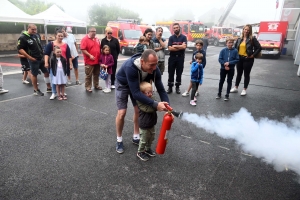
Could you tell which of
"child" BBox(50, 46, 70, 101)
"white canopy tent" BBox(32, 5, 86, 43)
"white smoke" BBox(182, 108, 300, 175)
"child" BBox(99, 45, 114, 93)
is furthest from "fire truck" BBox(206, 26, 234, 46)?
"child" BBox(50, 46, 70, 101)

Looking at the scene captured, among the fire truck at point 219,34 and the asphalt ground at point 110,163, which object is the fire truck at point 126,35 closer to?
the asphalt ground at point 110,163

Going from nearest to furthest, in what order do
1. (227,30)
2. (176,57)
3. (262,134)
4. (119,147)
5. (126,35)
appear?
(119,147)
(262,134)
(176,57)
(126,35)
(227,30)

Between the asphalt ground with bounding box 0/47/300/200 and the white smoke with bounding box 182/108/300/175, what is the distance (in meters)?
0.17

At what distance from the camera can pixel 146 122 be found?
9.37ft

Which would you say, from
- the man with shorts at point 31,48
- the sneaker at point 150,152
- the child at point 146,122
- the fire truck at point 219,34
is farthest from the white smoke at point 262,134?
the fire truck at point 219,34

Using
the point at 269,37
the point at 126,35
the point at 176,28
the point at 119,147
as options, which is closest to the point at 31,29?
the point at 176,28

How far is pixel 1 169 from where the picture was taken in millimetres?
2803

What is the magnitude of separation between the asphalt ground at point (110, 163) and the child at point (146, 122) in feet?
0.51

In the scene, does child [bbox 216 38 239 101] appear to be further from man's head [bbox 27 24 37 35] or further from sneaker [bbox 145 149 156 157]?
man's head [bbox 27 24 37 35]

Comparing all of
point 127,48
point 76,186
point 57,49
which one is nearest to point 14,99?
point 57,49

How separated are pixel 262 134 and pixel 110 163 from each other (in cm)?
270

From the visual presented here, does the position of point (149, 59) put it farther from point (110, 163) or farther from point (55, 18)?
point (55, 18)

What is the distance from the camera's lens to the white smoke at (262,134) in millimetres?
3080

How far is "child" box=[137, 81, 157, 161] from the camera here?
9.07ft
